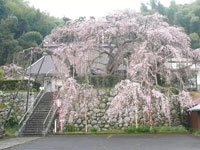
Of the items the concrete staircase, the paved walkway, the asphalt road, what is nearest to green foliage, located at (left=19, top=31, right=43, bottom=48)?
the concrete staircase

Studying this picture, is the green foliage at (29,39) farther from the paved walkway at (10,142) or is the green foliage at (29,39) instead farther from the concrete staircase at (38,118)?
the paved walkway at (10,142)

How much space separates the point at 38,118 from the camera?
13648 mm

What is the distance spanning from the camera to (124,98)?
10633mm

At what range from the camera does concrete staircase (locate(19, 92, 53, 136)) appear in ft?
40.7

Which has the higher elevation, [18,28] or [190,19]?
[190,19]

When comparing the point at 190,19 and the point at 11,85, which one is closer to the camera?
the point at 11,85

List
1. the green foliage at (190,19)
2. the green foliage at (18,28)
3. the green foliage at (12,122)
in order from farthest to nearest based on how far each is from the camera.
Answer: the green foliage at (18,28) < the green foliage at (190,19) < the green foliage at (12,122)

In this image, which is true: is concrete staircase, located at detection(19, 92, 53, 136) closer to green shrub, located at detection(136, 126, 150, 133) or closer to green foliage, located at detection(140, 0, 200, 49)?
green shrub, located at detection(136, 126, 150, 133)

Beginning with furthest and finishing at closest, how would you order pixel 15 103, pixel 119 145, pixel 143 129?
pixel 15 103, pixel 143 129, pixel 119 145

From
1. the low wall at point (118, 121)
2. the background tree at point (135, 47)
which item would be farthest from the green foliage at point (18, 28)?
the low wall at point (118, 121)

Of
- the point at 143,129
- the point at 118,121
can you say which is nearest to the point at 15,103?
the point at 118,121

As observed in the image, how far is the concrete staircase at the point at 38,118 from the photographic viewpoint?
40.7 feet

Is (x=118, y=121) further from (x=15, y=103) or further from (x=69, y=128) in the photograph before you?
(x=15, y=103)

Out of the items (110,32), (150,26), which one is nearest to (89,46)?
(110,32)
